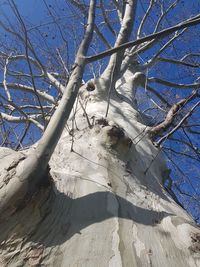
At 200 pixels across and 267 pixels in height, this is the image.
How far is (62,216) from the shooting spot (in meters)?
1.18

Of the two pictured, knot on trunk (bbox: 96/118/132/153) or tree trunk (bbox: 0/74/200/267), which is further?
knot on trunk (bbox: 96/118/132/153)

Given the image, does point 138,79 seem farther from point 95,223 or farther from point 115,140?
point 95,223

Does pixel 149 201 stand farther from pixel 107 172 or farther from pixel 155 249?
pixel 155 249

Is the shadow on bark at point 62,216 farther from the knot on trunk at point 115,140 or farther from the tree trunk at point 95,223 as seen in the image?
the knot on trunk at point 115,140

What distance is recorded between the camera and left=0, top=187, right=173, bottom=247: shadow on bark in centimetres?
109

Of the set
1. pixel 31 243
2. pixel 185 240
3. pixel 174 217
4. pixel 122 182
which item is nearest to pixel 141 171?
pixel 122 182

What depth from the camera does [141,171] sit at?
192 centimetres

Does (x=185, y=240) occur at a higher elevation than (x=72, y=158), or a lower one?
lower

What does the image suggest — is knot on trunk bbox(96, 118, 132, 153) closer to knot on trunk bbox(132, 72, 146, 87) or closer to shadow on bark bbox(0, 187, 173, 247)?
shadow on bark bbox(0, 187, 173, 247)

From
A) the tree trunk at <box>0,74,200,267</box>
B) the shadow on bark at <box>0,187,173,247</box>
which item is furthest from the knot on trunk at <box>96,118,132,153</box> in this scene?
the shadow on bark at <box>0,187,173,247</box>

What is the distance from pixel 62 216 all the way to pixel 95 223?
124 millimetres

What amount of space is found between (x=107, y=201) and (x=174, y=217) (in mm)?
309

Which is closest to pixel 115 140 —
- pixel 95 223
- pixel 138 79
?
pixel 95 223

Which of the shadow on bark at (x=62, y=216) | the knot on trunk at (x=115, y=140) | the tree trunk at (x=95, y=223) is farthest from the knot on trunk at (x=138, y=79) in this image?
the shadow on bark at (x=62, y=216)
